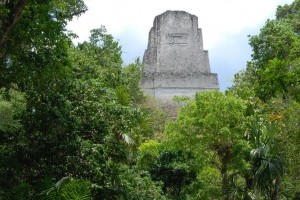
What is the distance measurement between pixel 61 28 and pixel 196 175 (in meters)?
8.95

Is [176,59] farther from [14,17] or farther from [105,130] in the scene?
[14,17]

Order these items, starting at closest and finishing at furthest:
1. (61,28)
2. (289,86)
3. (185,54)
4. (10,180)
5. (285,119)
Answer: (61,28) → (10,180) → (285,119) → (289,86) → (185,54)

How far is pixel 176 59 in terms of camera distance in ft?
100.0

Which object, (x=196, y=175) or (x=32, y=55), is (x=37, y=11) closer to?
(x=32, y=55)

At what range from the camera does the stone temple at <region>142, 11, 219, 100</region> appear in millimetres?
28875

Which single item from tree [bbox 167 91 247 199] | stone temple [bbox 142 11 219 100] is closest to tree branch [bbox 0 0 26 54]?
tree [bbox 167 91 247 199]

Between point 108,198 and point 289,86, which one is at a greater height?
point 289,86

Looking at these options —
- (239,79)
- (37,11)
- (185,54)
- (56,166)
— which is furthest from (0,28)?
(185,54)

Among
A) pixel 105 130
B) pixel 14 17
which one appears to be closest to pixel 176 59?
pixel 105 130

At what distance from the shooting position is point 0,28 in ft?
22.4

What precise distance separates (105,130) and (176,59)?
67.5 ft

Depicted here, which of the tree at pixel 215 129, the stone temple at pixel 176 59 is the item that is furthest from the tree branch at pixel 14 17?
the stone temple at pixel 176 59

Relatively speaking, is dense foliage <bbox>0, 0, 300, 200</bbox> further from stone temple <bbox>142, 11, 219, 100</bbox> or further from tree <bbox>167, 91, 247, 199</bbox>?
stone temple <bbox>142, 11, 219, 100</bbox>

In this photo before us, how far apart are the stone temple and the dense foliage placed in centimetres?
1118
